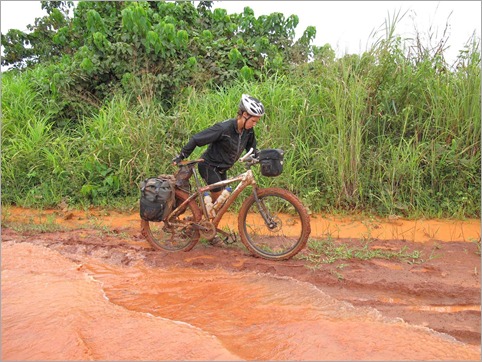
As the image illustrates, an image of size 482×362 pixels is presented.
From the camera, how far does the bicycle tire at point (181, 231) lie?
4.46 m

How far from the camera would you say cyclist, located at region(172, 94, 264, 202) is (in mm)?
4191

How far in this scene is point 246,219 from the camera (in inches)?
173

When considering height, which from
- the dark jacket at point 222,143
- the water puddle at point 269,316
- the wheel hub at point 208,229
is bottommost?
the water puddle at point 269,316

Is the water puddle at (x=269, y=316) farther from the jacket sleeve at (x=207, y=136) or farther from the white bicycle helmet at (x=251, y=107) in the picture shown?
the white bicycle helmet at (x=251, y=107)

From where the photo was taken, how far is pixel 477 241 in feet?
15.6

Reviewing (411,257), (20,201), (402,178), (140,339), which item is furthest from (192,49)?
(140,339)

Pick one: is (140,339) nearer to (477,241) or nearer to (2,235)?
(2,235)

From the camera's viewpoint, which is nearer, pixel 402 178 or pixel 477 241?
pixel 477 241

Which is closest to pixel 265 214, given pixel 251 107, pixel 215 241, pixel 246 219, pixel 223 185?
pixel 246 219

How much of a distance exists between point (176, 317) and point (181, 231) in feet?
4.91

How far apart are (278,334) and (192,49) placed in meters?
6.63

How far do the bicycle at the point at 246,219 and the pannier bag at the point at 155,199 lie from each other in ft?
0.68

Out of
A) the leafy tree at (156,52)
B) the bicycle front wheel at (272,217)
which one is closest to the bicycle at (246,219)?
the bicycle front wheel at (272,217)

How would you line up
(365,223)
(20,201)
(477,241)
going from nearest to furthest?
(477,241) < (365,223) < (20,201)
